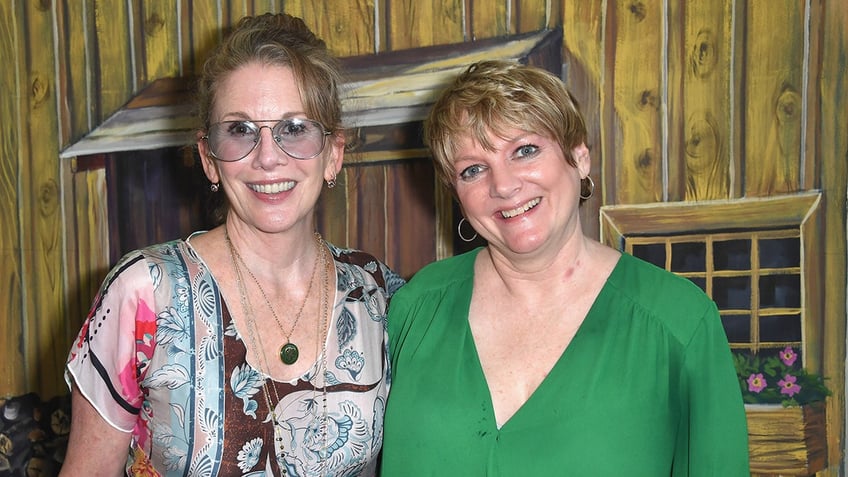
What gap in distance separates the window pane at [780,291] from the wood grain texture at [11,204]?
8.24 feet

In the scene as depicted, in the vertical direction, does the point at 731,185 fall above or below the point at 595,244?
above

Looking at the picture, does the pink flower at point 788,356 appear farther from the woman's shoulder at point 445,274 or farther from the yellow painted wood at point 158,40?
the yellow painted wood at point 158,40

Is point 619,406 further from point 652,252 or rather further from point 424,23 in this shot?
point 424,23

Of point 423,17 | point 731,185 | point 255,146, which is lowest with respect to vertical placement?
point 731,185

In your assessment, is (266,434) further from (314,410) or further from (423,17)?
(423,17)

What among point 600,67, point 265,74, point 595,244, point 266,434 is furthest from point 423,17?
point 266,434

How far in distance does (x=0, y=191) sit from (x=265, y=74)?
1.66 meters

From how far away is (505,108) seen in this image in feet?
4.98

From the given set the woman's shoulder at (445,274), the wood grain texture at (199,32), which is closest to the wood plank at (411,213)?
the woman's shoulder at (445,274)

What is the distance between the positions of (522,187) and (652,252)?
63 centimetres

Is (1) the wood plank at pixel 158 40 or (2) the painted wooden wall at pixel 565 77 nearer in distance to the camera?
(2) the painted wooden wall at pixel 565 77

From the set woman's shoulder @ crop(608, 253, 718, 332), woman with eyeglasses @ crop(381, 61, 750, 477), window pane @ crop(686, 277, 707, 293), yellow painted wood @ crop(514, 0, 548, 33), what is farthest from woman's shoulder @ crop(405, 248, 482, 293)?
yellow painted wood @ crop(514, 0, 548, 33)

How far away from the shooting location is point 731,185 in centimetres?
188

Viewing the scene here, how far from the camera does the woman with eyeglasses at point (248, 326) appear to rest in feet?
4.85
